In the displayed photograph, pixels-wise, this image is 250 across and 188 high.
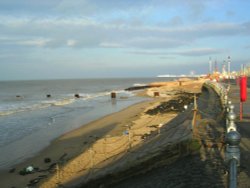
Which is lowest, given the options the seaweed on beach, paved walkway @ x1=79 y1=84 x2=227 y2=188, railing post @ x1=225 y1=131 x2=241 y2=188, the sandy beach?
the sandy beach

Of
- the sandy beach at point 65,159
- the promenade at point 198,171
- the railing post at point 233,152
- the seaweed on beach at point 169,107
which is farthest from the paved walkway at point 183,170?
the seaweed on beach at point 169,107

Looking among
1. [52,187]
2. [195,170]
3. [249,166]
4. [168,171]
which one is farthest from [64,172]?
[249,166]

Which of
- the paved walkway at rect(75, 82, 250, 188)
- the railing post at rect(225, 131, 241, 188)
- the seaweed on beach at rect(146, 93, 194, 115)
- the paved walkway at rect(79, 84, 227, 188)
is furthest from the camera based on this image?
the seaweed on beach at rect(146, 93, 194, 115)

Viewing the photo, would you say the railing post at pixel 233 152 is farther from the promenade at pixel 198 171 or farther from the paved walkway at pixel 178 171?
the paved walkway at pixel 178 171

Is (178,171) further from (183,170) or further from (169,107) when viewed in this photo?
(169,107)

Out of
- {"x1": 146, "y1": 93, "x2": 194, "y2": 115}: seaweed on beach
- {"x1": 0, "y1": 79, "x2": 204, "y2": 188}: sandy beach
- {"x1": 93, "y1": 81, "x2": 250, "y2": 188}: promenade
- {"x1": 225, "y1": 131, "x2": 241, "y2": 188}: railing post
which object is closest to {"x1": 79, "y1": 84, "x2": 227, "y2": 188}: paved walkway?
{"x1": 93, "y1": 81, "x2": 250, "y2": 188}: promenade

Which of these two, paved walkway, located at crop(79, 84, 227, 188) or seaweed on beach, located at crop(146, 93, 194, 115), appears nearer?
paved walkway, located at crop(79, 84, 227, 188)

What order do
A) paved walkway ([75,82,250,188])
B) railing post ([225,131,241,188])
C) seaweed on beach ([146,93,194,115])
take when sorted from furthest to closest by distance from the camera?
seaweed on beach ([146,93,194,115])
paved walkway ([75,82,250,188])
railing post ([225,131,241,188])

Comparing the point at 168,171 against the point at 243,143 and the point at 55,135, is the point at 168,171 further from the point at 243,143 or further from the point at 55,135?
the point at 55,135

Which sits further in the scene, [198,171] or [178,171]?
[178,171]

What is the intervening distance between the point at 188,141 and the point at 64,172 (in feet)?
17.7

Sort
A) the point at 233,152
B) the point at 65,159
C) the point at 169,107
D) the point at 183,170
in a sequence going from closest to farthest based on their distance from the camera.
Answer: the point at 233,152, the point at 183,170, the point at 65,159, the point at 169,107

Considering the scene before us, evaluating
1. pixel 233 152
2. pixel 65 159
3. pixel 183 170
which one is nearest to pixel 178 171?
pixel 183 170

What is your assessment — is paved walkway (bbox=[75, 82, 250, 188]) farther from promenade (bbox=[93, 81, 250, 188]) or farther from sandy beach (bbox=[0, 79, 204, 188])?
sandy beach (bbox=[0, 79, 204, 188])
